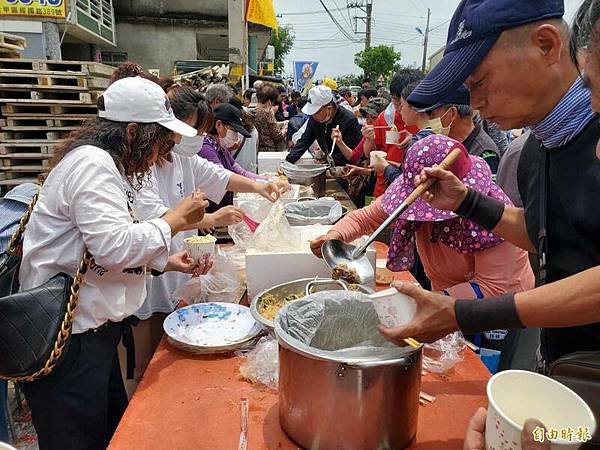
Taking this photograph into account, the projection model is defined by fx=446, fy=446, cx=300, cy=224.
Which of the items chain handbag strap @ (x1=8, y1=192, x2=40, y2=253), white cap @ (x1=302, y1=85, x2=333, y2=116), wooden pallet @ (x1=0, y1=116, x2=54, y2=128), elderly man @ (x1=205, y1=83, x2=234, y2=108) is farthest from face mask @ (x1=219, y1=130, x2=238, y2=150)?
wooden pallet @ (x1=0, y1=116, x2=54, y2=128)

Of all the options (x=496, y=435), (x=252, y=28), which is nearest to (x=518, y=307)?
(x=496, y=435)

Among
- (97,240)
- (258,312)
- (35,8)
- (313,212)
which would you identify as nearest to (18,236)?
(97,240)

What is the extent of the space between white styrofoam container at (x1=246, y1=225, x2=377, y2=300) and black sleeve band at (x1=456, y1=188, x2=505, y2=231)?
485mm

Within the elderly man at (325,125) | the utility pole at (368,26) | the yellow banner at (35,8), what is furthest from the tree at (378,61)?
the elderly man at (325,125)

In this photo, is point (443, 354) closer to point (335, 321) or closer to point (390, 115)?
point (335, 321)

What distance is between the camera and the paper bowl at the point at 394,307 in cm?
115

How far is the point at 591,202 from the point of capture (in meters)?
1.14

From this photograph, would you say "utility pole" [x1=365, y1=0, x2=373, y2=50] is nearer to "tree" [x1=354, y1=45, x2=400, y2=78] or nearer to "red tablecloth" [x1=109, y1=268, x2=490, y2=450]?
"tree" [x1=354, y1=45, x2=400, y2=78]

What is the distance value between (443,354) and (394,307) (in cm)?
63

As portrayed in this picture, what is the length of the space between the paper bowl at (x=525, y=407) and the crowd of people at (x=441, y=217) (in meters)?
0.07

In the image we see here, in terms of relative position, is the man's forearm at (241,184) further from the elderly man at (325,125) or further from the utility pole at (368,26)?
the utility pole at (368,26)

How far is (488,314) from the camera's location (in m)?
1.08

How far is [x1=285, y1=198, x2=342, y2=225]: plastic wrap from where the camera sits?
2877 mm

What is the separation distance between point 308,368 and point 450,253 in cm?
115
